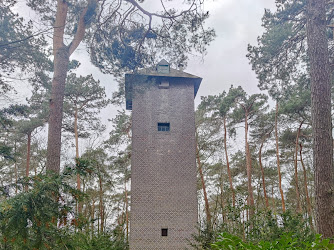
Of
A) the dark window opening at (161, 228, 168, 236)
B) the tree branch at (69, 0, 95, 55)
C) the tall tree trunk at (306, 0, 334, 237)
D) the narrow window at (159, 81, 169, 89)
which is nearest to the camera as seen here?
the tall tree trunk at (306, 0, 334, 237)

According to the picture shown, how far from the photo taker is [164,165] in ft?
40.8

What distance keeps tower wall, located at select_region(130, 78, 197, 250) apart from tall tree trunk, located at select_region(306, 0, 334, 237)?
6.41m

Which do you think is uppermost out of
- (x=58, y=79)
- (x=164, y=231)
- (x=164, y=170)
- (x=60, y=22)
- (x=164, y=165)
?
(x=60, y=22)

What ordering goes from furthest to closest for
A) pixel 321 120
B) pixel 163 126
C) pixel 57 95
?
pixel 163 126 → pixel 57 95 → pixel 321 120

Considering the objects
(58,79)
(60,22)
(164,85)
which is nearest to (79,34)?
(60,22)

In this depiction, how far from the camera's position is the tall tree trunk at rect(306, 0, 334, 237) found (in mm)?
4605

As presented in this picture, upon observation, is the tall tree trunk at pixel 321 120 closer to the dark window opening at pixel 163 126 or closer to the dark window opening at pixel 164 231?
the dark window opening at pixel 164 231

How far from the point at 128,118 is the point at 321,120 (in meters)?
13.5

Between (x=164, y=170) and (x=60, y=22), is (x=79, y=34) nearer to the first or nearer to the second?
(x=60, y=22)

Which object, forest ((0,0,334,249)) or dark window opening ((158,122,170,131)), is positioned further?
dark window opening ((158,122,170,131))

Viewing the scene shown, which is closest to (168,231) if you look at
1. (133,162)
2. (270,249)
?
(133,162)

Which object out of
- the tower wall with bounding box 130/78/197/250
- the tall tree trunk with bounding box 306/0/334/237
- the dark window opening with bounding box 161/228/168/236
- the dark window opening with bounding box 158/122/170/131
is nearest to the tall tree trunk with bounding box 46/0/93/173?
the tower wall with bounding box 130/78/197/250

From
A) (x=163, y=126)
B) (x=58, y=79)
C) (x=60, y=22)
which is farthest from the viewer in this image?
(x=163, y=126)

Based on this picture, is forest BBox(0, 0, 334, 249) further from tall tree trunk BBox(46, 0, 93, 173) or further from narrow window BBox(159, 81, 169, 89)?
narrow window BBox(159, 81, 169, 89)
